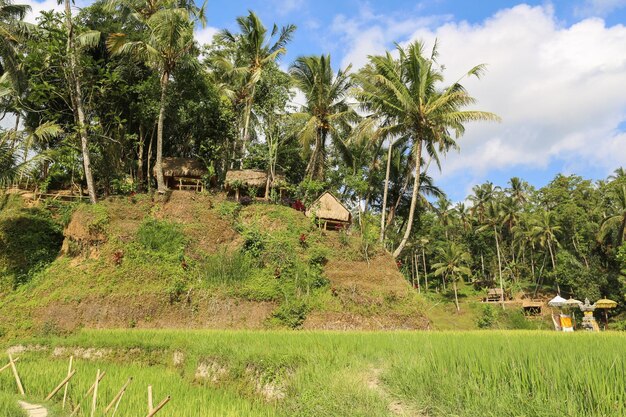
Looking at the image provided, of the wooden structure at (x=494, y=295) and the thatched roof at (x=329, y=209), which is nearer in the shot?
the thatched roof at (x=329, y=209)

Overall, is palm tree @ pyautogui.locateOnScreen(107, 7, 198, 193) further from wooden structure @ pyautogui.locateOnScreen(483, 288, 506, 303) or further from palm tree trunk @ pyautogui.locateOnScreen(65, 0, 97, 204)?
wooden structure @ pyautogui.locateOnScreen(483, 288, 506, 303)

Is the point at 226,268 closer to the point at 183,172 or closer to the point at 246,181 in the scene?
the point at 246,181

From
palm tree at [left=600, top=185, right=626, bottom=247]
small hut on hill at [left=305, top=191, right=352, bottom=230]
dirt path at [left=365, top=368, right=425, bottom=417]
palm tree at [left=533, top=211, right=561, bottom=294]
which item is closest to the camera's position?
dirt path at [left=365, top=368, right=425, bottom=417]

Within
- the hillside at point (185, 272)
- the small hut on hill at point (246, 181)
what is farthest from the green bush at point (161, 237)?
the small hut on hill at point (246, 181)

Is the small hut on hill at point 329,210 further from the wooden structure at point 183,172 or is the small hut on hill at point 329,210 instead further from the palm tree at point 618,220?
the palm tree at point 618,220

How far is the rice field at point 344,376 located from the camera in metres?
3.40

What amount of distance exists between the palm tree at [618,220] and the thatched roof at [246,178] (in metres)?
24.3

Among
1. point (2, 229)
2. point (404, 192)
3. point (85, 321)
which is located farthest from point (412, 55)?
point (2, 229)

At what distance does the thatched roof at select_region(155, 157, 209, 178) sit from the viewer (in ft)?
61.6

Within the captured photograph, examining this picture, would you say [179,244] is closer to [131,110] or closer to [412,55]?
[131,110]

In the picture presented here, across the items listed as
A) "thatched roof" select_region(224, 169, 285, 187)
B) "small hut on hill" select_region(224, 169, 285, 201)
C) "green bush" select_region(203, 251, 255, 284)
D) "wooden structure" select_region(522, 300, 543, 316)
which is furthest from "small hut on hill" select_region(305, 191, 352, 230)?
"wooden structure" select_region(522, 300, 543, 316)

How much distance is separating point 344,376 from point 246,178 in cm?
1430

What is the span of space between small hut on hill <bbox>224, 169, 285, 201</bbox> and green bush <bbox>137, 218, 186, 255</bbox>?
3.79 metres

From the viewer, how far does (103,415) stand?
4.91m
